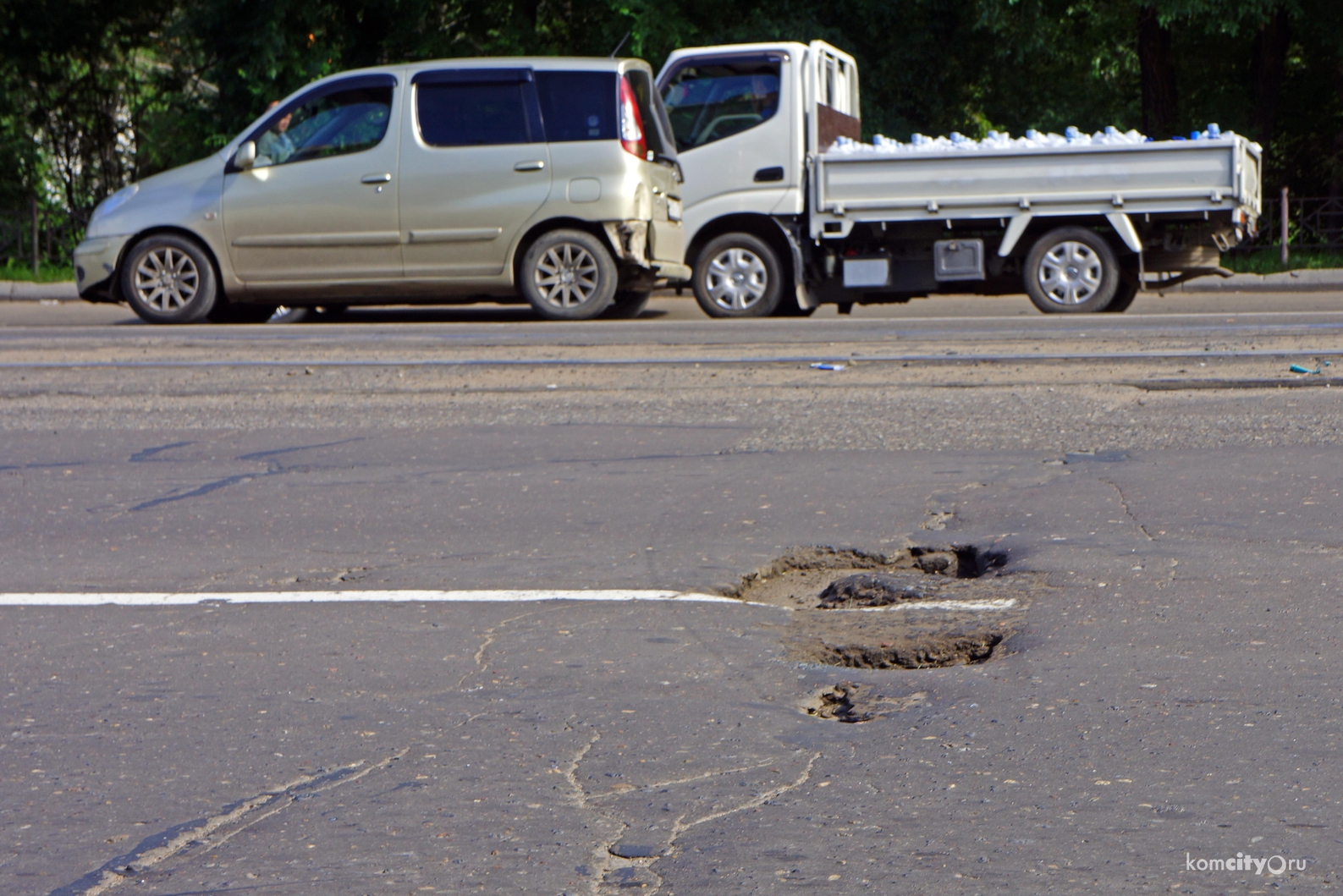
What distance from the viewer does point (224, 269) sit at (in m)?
11.9

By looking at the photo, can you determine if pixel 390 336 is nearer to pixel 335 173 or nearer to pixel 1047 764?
pixel 335 173

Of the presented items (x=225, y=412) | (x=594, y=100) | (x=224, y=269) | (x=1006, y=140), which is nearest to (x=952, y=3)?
(x=1006, y=140)

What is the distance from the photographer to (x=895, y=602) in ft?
13.9

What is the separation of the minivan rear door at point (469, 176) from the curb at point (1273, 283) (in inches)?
383

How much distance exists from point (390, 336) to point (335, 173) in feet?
6.99

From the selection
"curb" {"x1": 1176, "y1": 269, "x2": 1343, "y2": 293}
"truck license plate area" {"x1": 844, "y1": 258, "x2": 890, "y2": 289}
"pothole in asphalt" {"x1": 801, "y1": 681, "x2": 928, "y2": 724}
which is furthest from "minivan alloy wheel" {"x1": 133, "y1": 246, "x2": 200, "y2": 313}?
"curb" {"x1": 1176, "y1": 269, "x2": 1343, "y2": 293}

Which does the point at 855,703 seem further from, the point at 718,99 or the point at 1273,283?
the point at 1273,283

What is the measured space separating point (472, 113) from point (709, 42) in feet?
33.8

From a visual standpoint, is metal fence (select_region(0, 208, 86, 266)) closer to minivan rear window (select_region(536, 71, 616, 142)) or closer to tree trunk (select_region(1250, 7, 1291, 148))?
minivan rear window (select_region(536, 71, 616, 142))

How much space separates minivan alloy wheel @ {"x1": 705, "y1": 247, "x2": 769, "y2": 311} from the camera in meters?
13.2

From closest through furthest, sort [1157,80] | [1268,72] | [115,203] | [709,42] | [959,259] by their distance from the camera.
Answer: [115,203]
[959,259]
[709,42]
[1268,72]
[1157,80]

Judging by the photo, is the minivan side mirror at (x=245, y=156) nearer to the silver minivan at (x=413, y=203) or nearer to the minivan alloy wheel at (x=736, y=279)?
the silver minivan at (x=413, y=203)

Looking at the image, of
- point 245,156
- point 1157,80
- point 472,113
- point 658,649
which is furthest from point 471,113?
point 1157,80

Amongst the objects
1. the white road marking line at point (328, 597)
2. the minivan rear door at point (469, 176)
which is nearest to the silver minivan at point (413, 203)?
the minivan rear door at point (469, 176)
